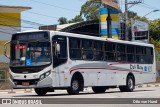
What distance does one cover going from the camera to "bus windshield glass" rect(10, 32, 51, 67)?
68.1 feet

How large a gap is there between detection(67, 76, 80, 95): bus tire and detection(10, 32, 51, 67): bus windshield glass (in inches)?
82.9

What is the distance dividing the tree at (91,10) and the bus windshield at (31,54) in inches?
3226

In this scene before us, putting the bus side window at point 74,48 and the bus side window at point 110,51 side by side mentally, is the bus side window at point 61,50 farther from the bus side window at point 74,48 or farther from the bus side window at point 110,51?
the bus side window at point 110,51

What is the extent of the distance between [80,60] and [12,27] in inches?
1258

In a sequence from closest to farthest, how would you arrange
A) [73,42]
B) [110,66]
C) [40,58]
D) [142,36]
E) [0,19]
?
[40,58], [73,42], [110,66], [0,19], [142,36]

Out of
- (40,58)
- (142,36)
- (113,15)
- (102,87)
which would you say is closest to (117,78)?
(102,87)

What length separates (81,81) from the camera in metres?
22.8

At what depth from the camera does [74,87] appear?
875 inches

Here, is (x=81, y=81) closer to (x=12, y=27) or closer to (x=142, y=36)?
(x=12, y=27)

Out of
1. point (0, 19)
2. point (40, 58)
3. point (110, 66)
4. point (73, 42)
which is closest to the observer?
point (40, 58)

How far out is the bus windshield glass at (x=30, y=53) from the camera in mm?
20766

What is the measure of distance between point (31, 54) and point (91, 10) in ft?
277

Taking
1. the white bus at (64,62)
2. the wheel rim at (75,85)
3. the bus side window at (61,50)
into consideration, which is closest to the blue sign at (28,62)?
the white bus at (64,62)

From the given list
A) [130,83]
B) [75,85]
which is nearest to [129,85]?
→ [130,83]
